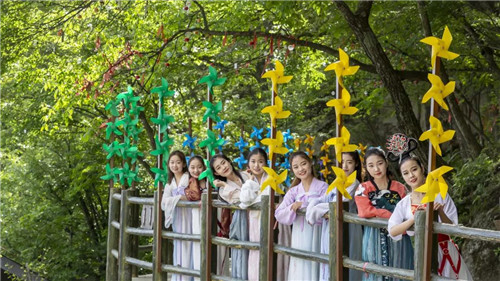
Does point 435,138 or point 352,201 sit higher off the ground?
point 435,138

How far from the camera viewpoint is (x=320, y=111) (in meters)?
16.5

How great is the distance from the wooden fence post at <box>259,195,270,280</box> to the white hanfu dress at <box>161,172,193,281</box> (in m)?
1.36

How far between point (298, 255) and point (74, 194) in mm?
11259

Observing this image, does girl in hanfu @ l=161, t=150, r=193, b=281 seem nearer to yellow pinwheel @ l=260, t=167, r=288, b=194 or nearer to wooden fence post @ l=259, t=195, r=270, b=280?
wooden fence post @ l=259, t=195, r=270, b=280

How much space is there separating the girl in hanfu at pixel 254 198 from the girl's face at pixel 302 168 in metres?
0.32

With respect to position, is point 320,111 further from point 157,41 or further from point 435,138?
point 435,138

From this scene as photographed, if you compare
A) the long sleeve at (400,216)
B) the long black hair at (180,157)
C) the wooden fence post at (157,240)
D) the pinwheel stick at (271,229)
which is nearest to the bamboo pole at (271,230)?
the pinwheel stick at (271,229)

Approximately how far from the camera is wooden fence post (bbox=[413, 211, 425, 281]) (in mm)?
4324

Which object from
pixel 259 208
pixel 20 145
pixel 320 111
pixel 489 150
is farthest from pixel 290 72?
pixel 20 145

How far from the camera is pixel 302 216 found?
18.5ft

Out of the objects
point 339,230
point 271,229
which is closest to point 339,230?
point 339,230

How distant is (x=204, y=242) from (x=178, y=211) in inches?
27.6

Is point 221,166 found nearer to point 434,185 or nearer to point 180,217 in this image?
point 180,217

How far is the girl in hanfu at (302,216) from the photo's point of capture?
560cm
